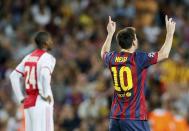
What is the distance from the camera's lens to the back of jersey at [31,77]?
13.1 m

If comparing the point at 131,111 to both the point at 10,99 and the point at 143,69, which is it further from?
the point at 10,99

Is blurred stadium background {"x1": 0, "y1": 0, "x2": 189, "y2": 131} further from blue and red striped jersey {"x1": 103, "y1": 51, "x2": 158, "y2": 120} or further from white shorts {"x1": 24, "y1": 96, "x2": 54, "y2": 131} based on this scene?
blue and red striped jersey {"x1": 103, "y1": 51, "x2": 158, "y2": 120}

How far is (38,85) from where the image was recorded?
13.1 metres

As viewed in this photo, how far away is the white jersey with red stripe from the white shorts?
0.27 ft

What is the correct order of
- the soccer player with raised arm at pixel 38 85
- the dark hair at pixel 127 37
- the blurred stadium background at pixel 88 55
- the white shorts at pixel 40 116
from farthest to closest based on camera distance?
1. the blurred stadium background at pixel 88 55
2. the white shorts at pixel 40 116
3. the soccer player with raised arm at pixel 38 85
4. the dark hair at pixel 127 37

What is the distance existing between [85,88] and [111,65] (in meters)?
7.47

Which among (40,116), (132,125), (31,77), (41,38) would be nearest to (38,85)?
(31,77)

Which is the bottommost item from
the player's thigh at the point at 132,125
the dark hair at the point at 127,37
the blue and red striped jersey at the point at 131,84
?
the player's thigh at the point at 132,125

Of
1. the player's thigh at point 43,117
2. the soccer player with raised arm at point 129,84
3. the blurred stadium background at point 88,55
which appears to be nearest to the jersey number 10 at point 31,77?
the player's thigh at point 43,117

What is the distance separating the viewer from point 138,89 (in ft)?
38.3

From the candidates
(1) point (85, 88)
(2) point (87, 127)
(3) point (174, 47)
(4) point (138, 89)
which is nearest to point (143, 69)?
(4) point (138, 89)

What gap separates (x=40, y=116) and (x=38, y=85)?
0.48 m

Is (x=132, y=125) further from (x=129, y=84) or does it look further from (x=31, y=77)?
(x=31, y=77)

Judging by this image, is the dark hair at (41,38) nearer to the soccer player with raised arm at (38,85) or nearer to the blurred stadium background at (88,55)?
the soccer player with raised arm at (38,85)
